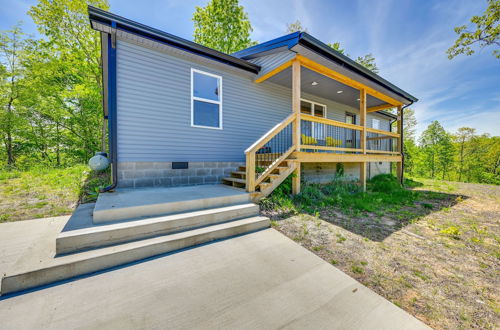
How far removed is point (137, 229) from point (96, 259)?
500 millimetres

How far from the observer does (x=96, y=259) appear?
1966 millimetres

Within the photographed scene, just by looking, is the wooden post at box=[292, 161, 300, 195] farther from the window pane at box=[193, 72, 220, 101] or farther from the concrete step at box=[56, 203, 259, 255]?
the window pane at box=[193, 72, 220, 101]

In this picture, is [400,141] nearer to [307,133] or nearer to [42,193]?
[307,133]

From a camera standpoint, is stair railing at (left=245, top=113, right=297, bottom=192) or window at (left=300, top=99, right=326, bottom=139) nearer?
stair railing at (left=245, top=113, right=297, bottom=192)

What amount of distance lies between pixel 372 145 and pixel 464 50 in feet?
17.8

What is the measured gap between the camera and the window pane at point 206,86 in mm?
5188

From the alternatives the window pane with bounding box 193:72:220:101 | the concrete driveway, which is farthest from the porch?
the concrete driveway

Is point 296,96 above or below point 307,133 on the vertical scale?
above

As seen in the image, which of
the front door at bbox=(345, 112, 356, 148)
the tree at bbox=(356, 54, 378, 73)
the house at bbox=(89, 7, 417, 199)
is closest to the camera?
the house at bbox=(89, 7, 417, 199)

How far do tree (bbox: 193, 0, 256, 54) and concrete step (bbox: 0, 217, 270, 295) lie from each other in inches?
598

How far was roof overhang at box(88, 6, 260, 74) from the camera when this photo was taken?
3619 mm

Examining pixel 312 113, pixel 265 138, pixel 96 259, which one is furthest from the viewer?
pixel 312 113

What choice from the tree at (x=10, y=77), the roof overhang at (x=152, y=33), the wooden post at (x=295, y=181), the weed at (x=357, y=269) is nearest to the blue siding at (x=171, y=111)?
the roof overhang at (x=152, y=33)

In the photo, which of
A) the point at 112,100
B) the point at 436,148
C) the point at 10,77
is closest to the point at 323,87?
the point at 112,100
